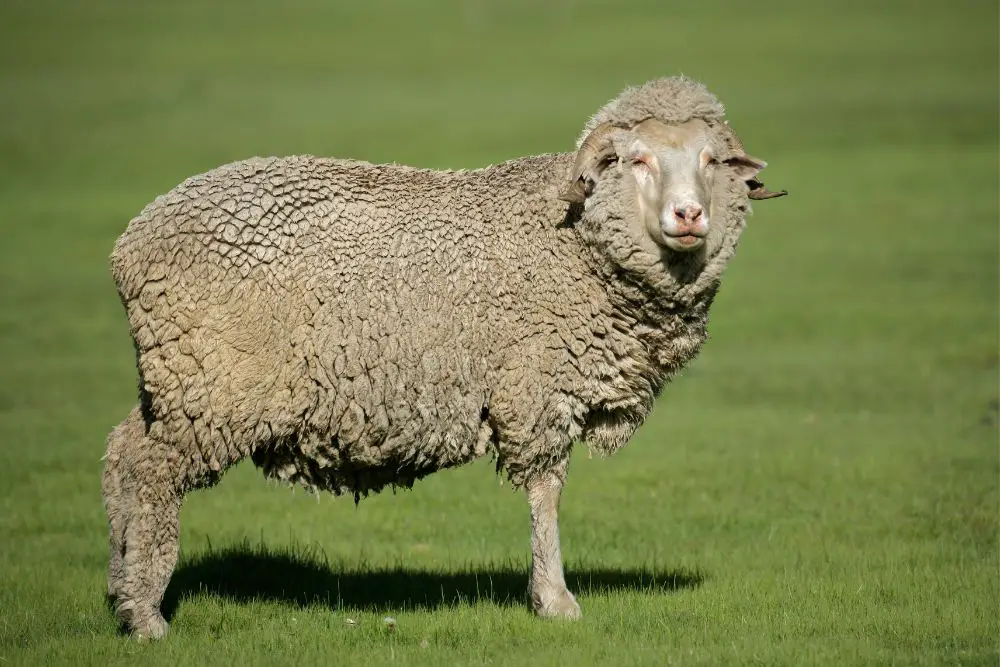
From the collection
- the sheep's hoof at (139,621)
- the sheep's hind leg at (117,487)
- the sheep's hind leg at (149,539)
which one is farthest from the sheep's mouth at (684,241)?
the sheep's hoof at (139,621)

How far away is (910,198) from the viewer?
29891 mm

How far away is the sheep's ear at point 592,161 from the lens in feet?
27.5

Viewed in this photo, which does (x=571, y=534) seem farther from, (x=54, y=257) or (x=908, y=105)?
(x=908, y=105)

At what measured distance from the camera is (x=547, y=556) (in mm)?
8469

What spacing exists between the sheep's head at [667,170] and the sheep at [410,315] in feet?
0.04

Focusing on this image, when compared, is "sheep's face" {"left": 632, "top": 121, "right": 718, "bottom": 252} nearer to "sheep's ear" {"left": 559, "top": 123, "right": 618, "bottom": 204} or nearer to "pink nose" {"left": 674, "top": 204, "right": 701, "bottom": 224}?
"pink nose" {"left": 674, "top": 204, "right": 701, "bottom": 224}

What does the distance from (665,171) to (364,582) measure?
3.41 meters

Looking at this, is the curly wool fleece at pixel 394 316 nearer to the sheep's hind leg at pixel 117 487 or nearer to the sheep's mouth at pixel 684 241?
the sheep's hind leg at pixel 117 487

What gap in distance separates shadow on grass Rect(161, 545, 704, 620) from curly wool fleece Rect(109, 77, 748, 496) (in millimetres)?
1013

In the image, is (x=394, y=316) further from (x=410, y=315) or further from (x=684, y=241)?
(x=684, y=241)

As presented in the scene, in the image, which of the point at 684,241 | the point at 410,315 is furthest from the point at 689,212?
the point at 410,315

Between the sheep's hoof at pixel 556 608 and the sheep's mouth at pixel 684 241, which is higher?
the sheep's mouth at pixel 684 241

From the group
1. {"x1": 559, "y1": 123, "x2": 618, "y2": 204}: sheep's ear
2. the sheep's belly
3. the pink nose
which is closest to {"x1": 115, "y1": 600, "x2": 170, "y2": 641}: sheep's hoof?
the sheep's belly

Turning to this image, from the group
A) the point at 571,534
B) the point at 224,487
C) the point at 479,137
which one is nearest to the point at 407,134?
the point at 479,137
